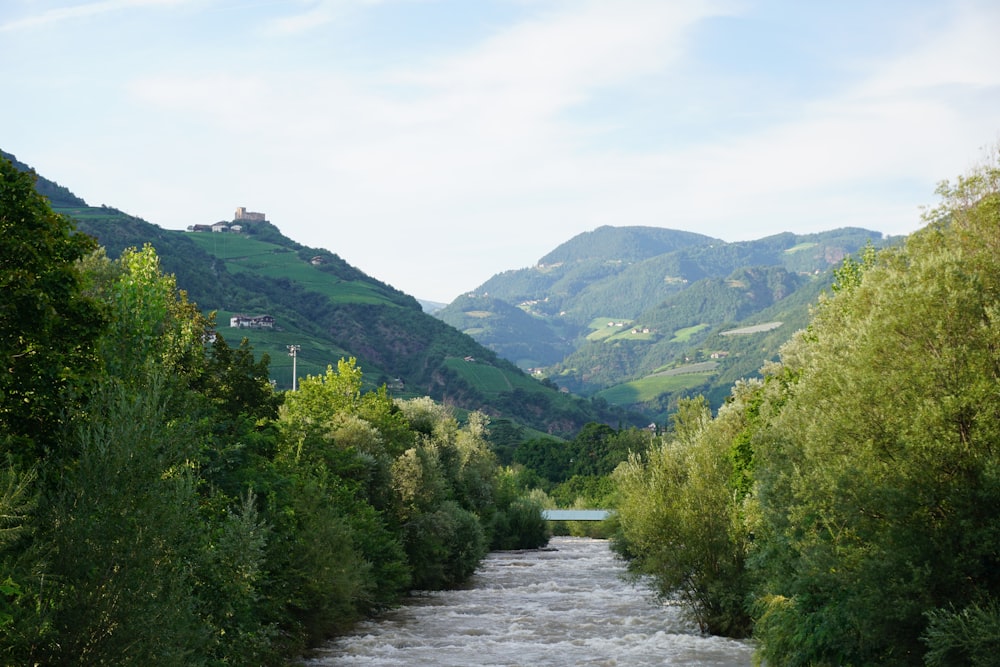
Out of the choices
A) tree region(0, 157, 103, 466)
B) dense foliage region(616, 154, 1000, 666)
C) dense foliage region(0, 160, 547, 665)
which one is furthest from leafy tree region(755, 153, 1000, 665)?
tree region(0, 157, 103, 466)

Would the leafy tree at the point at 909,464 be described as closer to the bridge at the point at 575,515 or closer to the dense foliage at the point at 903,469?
the dense foliage at the point at 903,469

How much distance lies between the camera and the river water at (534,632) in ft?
130

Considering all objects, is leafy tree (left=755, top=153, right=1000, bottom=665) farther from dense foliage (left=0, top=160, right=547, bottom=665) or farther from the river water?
dense foliage (left=0, top=160, right=547, bottom=665)

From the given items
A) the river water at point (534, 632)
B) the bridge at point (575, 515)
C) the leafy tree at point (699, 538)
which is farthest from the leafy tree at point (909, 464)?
the bridge at point (575, 515)

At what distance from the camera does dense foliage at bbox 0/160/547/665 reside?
1833cm

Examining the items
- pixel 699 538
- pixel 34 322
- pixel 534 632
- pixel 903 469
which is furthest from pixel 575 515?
pixel 34 322

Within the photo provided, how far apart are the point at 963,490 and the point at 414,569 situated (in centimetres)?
4450

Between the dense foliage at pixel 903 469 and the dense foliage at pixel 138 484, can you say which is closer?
the dense foliage at pixel 138 484

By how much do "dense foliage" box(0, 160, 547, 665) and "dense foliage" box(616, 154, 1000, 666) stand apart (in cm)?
1596

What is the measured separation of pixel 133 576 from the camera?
18.8m

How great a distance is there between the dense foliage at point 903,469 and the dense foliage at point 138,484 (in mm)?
15960

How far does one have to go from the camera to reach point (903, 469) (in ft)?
76.7

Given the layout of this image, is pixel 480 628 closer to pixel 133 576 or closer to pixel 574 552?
pixel 133 576

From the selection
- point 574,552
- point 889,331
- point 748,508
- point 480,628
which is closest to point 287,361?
point 574,552
